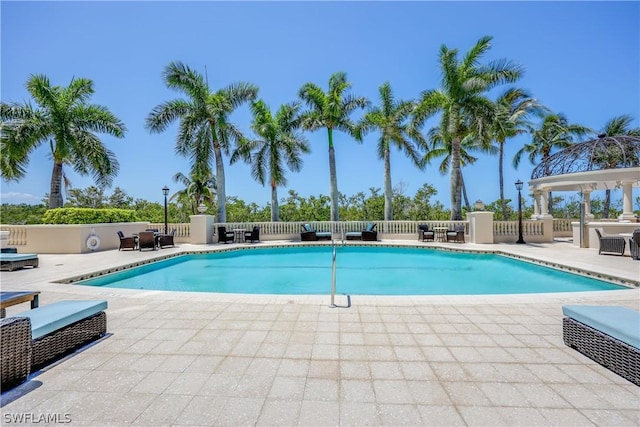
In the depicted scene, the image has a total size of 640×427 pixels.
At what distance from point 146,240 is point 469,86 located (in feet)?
53.5

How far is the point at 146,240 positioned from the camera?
12078 millimetres

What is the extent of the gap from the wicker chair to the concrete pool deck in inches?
4.4

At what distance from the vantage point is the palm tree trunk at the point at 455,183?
15953 millimetres

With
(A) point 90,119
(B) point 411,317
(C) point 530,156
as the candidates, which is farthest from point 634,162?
(A) point 90,119

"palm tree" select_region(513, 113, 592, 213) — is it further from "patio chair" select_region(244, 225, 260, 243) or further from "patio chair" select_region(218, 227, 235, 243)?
"patio chair" select_region(218, 227, 235, 243)

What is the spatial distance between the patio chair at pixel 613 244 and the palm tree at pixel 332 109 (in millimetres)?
11355

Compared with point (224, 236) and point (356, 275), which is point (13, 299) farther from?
point (224, 236)

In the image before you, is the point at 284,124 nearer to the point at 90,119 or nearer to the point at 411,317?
the point at 90,119

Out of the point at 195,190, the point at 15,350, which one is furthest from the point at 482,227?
the point at 195,190

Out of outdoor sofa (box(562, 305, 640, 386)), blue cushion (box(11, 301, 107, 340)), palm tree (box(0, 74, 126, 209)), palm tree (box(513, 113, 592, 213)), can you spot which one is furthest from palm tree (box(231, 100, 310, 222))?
palm tree (box(513, 113, 592, 213))

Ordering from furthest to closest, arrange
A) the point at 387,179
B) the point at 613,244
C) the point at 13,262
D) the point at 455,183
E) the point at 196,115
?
the point at 387,179 < the point at 455,183 < the point at 196,115 < the point at 613,244 < the point at 13,262

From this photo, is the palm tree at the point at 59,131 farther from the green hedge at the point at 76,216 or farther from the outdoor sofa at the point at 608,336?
the outdoor sofa at the point at 608,336

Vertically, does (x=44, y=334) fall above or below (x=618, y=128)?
below

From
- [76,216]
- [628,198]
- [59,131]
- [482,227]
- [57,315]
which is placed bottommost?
[57,315]
